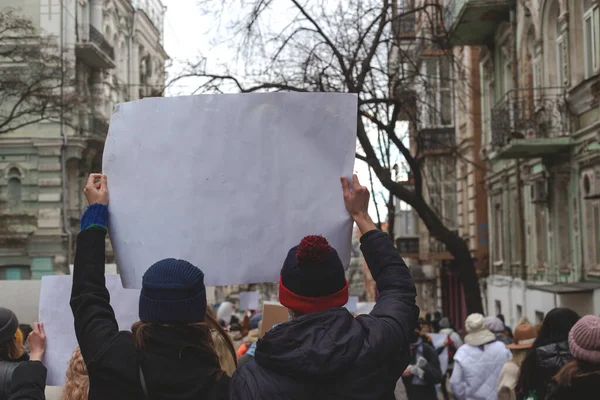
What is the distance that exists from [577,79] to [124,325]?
44.1 ft

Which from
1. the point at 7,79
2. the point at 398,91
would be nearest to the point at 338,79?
the point at 398,91

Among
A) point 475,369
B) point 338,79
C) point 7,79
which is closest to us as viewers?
point 475,369

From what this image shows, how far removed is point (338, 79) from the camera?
1570 cm

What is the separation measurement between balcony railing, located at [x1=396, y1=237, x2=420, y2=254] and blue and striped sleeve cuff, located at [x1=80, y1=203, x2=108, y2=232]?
108 feet

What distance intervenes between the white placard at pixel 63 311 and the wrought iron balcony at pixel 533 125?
45.3 ft

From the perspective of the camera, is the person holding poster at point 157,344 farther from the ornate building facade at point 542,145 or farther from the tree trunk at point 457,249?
the tree trunk at point 457,249

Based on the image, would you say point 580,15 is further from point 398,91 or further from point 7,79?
point 7,79

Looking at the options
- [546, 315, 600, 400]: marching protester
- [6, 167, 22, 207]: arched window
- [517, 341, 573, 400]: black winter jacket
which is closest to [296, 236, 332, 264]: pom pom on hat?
[546, 315, 600, 400]: marching protester

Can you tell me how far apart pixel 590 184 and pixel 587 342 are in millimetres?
12482

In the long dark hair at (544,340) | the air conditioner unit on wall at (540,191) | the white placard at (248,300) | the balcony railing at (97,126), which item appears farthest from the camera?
the balcony railing at (97,126)

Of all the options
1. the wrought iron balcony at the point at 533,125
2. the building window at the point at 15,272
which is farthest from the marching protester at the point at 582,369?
the building window at the point at 15,272

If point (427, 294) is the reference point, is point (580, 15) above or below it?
above

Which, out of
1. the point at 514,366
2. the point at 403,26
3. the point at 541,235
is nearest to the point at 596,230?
the point at 541,235

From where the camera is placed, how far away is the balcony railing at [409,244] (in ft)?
118
